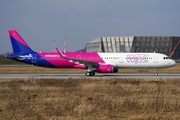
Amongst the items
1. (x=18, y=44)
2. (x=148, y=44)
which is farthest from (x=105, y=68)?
(x=148, y=44)

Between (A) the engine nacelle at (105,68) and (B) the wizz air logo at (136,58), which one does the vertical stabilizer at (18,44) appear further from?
(B) the wizz air logo at (136,58)

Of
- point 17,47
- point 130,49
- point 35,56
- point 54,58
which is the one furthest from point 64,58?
point 130,49

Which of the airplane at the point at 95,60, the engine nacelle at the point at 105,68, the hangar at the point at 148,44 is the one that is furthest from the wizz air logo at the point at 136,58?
the hangar at the point at 148,44

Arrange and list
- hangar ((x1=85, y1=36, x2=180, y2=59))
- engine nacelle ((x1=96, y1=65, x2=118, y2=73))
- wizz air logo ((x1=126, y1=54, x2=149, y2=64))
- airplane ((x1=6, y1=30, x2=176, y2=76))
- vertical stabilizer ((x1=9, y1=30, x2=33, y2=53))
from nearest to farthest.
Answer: engine nacelle ((x1=96, y1=65, x2=118, y2=73))
airplane ((x1=6, y1=30, x2=176, y2=76))
wizz air logo ((x1=126, y1=54, x2=149, y2=64))
vertical stabilizer ((x1=9, y1=30, x2=33, y2=53))
hangar ((x1=85, y1=36, x2=180, y2=59))

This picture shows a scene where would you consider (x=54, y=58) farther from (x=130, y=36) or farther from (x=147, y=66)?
(x=130, y=36)

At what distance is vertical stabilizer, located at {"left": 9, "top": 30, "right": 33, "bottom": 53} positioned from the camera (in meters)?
43.4

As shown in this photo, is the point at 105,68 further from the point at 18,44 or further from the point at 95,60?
the point at 18,44

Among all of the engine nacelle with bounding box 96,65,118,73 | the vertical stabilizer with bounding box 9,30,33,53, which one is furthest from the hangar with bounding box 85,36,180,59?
the engine nacelle with bounding box 96,65,118,73

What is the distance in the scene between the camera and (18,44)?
43.5 m

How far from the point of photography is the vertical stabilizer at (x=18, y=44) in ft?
142

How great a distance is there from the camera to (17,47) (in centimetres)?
4350

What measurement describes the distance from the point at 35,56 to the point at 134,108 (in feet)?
100

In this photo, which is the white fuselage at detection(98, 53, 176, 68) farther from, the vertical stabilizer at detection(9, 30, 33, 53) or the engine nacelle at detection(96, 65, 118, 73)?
the vertical stabilizer at detection(9, 30, 33, 53)

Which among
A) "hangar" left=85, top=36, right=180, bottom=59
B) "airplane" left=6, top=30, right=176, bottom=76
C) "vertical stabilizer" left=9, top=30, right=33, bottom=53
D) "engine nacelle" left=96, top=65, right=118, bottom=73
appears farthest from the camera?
"hangar" left=85, top=36, right=180, bottom=59
